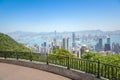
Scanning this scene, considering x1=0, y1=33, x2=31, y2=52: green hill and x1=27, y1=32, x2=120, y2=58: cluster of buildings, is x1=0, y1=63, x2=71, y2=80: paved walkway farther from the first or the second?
x1=0, y1=33, x2=31, y2=52: green hill

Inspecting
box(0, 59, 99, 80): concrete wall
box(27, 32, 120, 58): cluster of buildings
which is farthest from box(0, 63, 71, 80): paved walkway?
box(27, 32, 120, 58): cluster of buildings

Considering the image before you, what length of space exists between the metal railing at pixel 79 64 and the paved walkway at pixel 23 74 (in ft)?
2.38

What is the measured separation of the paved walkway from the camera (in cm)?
937

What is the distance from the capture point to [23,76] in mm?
9695

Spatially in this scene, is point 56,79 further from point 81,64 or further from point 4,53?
point 4,53

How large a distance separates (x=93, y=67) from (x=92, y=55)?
2.04m

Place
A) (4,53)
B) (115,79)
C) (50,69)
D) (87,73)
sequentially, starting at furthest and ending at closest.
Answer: (4,53) < (50,69) < (87,73) < (115,79)

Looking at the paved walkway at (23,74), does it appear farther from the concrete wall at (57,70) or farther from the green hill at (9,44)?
the green hill at (9,44)

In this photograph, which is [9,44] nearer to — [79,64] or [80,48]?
[80,48]

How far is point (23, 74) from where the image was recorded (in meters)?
10.1

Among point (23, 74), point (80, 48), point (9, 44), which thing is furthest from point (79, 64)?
point (80, 48)

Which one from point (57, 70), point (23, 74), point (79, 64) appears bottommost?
point (23, 74)

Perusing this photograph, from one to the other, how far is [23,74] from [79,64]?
2.68 metres

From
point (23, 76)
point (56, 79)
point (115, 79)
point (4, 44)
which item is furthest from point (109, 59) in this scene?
point (4, 44)
